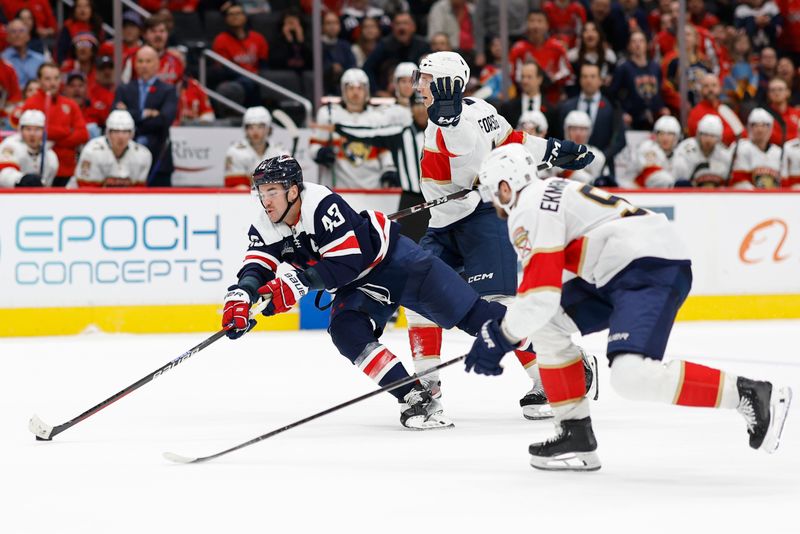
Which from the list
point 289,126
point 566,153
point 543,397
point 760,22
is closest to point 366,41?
point 289,126

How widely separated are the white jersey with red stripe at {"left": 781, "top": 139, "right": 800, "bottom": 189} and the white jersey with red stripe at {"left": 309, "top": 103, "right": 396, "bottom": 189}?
3.45 metres

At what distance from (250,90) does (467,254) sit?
522 centimetres

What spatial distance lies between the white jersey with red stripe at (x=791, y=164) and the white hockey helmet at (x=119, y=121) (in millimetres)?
5229

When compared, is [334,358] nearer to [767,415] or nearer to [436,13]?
[767,415]

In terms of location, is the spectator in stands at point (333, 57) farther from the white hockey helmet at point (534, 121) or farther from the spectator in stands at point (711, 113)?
the spectator in stands at point (711, 113)

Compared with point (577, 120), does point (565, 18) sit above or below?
above

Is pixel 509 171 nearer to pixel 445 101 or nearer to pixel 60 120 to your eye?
pixel 445 101

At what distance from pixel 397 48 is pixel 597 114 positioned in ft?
5.80

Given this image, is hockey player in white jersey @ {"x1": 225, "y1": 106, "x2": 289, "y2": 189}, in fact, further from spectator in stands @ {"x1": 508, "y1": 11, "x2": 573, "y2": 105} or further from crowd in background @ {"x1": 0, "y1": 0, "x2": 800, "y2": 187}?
spectator in stands @ {"x1": 508, "y1": 11, "x2": 573, "y2": 105}

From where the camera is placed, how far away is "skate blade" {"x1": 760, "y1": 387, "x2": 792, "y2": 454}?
3295mm

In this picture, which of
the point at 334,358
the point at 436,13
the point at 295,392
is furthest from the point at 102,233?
the point at 436,13

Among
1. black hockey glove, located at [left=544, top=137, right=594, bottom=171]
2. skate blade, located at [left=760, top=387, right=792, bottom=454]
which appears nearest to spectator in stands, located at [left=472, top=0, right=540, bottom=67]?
black hockey glove, located at [left=544, top=137, right=594, bottom=171]

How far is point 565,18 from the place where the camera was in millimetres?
11094

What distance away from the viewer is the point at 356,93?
8523mm
